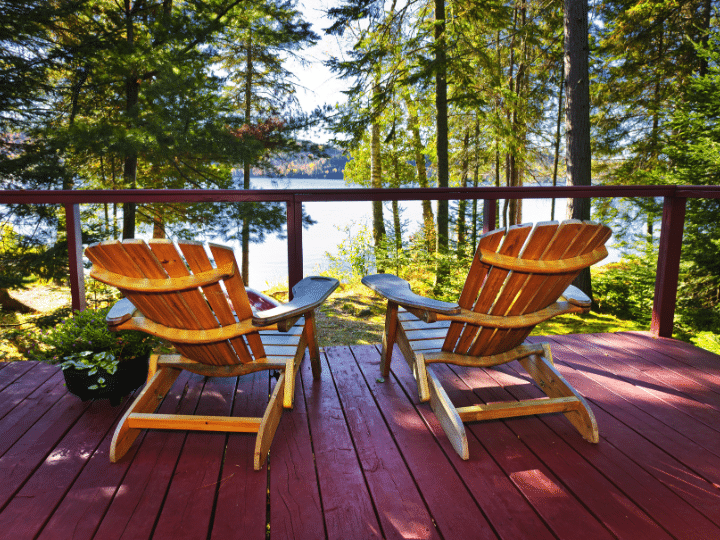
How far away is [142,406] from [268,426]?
546 mm

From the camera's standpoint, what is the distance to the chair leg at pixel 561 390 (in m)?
1.75

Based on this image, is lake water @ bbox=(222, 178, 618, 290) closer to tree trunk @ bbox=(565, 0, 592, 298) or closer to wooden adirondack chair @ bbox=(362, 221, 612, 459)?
tree trunk @ bbox=(565, 0, 592, 298)

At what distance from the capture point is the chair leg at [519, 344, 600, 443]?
1.75m

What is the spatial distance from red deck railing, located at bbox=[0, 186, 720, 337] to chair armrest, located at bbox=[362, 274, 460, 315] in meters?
0.63

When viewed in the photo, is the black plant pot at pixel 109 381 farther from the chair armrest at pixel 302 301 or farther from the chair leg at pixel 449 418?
the chair leg at pixel 449 418

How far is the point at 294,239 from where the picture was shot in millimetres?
2600

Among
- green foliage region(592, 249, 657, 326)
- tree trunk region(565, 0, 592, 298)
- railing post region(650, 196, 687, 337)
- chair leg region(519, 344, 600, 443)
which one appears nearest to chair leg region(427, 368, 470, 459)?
chair leg region(519, 344, 600, 443)

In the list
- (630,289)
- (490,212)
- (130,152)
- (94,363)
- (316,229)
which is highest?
(130,152)

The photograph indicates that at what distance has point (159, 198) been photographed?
250 cm

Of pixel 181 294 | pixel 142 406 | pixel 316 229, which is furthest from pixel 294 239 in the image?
pixel 316 229

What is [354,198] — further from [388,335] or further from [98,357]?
[98,357]

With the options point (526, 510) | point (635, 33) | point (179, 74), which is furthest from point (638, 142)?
point (526, 510)

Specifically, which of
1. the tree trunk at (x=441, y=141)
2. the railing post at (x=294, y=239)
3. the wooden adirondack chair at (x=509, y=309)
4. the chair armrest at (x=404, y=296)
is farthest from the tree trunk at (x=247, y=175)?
the wooden adirondack chair at (x=509, y=309)

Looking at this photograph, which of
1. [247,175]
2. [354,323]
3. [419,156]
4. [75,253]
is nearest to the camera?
[75,253]
